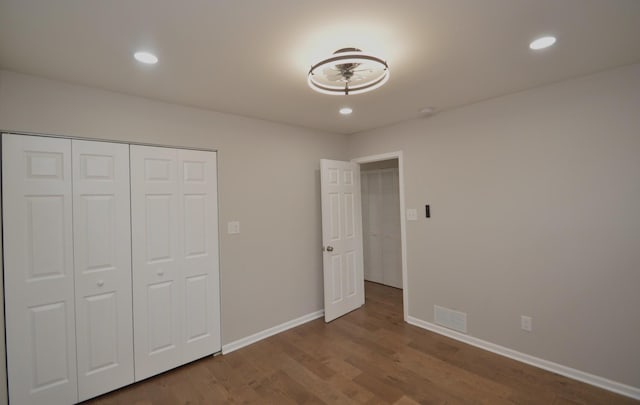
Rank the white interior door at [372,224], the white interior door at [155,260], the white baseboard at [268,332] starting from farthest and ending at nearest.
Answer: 1. the white interior door at [372,224]
2. the white baseboard at [268,332]
3. the white interior door at [155,260]

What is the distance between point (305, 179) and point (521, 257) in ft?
7.95

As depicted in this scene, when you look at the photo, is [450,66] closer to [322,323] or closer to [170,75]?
[170,75]

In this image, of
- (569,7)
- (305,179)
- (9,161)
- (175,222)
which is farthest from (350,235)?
(9,161)

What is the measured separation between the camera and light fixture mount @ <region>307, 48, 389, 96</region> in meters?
1.60

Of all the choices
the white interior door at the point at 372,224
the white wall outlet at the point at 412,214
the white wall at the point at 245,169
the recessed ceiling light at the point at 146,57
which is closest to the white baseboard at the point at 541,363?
the white wall outlet at the point at 412,214

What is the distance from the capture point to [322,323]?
3.58 m

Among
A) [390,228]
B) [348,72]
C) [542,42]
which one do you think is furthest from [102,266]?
[390,228]

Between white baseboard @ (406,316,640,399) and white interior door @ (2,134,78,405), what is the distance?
3.39 meters

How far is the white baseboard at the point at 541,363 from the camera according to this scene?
2156 millimetres

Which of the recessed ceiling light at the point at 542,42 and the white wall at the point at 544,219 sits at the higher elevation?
the recessed ceiling light at the point at 542,42

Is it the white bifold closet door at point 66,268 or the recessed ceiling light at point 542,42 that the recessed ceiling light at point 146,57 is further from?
the recessed ceiling light at point 542,42

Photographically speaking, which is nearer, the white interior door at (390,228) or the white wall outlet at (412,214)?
the white wall outlet at (412,214)

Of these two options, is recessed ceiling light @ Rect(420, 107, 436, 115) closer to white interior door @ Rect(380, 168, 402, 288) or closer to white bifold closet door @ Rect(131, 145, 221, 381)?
white interior door @ Rect(380, 168, 402, 288)

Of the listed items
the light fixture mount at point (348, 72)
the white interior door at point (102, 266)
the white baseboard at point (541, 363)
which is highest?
the light fixture mount at point (348, 72)
